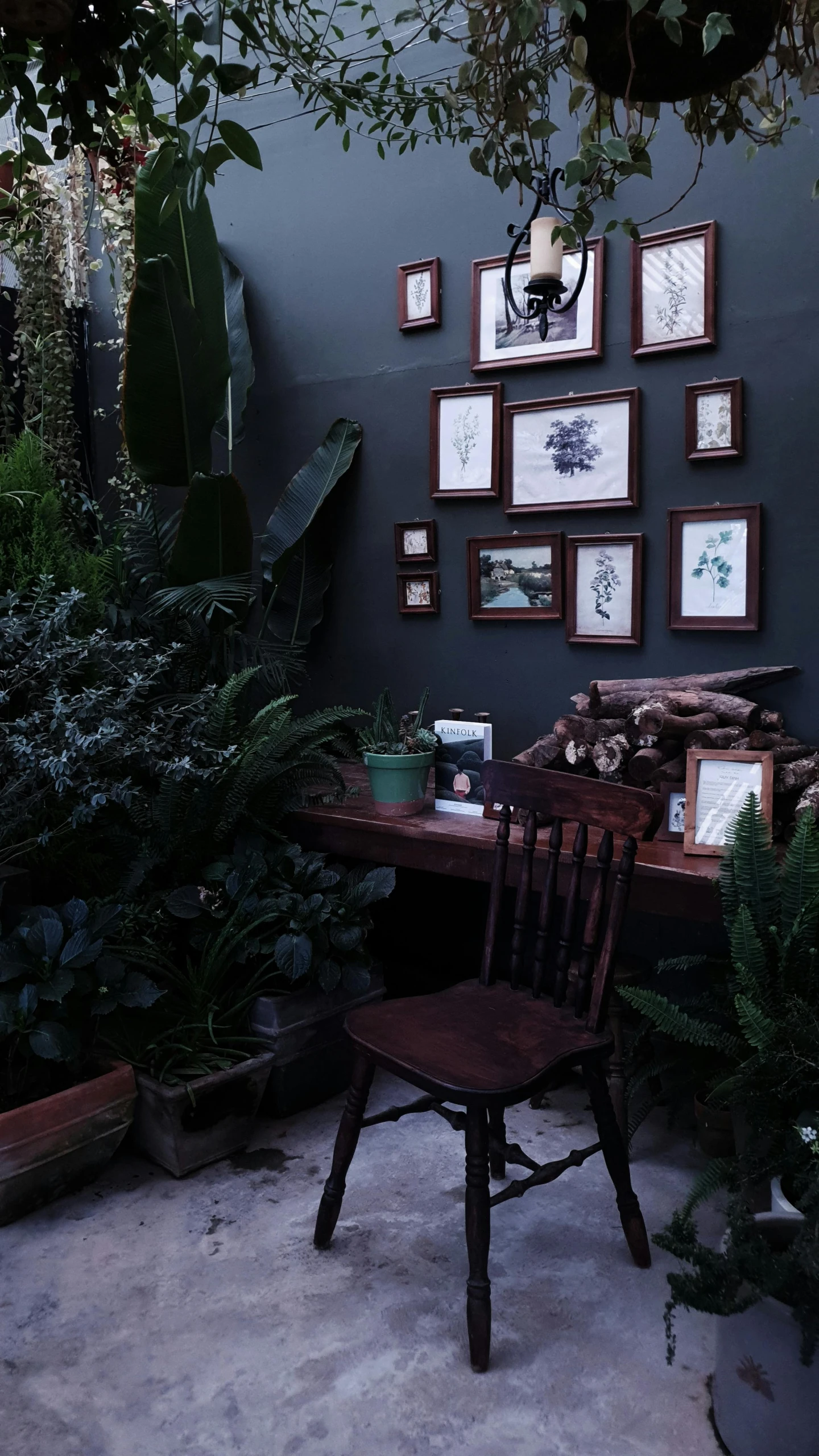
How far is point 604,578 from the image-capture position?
3.05 m

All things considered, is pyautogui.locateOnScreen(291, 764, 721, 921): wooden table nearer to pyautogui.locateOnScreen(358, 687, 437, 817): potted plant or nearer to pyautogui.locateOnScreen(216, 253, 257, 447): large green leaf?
pyautogui.locateOnScreen(358, 687, 437, 817): potted plant

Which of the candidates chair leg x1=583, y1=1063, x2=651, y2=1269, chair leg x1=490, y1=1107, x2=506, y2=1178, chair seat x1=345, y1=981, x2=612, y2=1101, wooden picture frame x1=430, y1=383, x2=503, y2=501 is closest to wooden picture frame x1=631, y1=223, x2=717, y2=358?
wooden picture frame x1=430, y1=383, x2=503, y2=501

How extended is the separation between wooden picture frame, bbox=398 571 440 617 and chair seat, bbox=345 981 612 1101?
1.48m

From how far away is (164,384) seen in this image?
3.07 m

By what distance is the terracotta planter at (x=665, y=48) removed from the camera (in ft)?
4.17

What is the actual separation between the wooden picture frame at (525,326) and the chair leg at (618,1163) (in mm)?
2032

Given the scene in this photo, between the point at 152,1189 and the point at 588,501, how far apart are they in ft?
7.28

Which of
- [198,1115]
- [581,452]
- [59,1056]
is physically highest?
[581,452]

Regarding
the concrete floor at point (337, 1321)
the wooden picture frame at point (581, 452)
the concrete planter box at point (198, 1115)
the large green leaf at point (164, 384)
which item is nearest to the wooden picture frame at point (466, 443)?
the wooden picture frame at point (581, 452)

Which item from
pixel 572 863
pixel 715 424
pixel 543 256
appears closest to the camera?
pixel 572 863

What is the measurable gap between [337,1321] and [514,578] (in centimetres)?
211

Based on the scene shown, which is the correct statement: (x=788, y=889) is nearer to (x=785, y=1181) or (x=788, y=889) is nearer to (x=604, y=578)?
(x=785, y=1181)

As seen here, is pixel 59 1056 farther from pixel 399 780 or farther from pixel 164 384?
pixel 164 384

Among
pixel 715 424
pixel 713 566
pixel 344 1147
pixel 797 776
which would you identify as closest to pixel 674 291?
pixel 715 424
